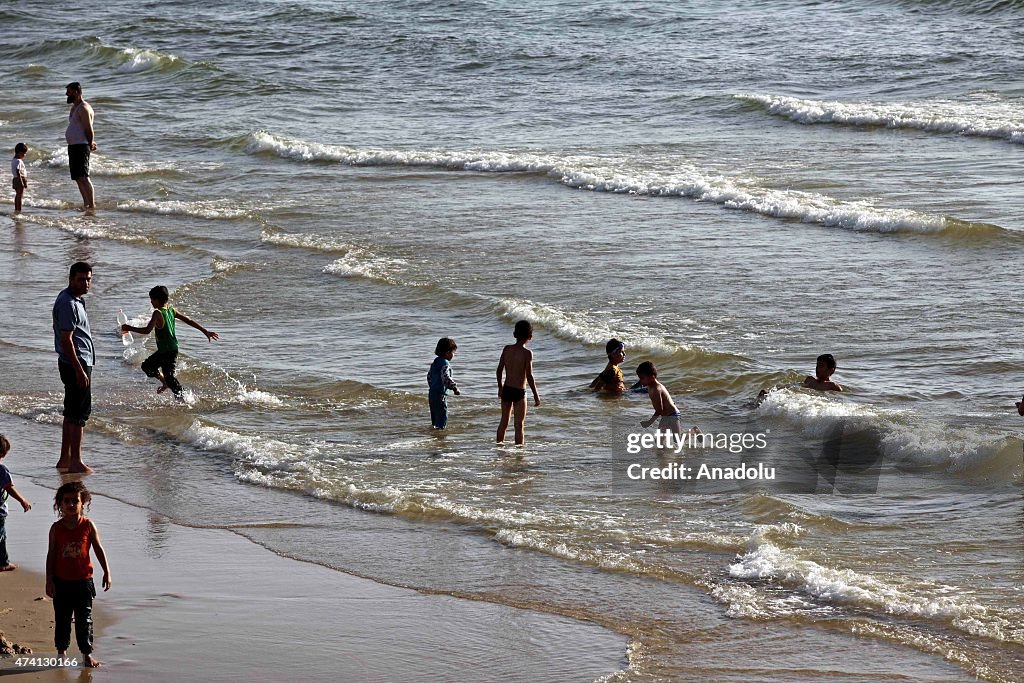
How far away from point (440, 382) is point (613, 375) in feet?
5.20

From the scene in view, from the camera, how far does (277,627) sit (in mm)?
6879

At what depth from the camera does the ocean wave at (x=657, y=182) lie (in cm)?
1648

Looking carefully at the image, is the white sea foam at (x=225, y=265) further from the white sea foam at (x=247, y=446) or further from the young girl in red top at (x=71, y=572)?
the young girl in red top at (x=71, y=572)

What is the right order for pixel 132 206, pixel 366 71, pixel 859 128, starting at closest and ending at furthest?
pixel 132 206 < pixel 859 128 < pixel 366 71

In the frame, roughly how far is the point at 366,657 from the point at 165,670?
914 millimetres

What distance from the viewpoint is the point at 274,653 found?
6.58m

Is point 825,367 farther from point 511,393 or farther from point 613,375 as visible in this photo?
point 511,393

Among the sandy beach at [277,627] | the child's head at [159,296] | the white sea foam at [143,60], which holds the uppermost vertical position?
the white sea foam at [143,60]

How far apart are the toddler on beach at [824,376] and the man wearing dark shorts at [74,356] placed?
211 inches

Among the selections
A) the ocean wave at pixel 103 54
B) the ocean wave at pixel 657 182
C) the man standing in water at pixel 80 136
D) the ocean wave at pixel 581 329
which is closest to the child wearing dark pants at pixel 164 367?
the ocean wave at pixel 581 329

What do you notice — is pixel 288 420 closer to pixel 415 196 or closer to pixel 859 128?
pixel 415 196

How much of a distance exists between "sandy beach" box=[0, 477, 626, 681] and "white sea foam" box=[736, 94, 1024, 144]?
53.5 feet

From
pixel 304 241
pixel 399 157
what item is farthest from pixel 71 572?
pixel 399 157

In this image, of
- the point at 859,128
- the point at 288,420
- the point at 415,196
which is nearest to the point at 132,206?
the point at 415,196
